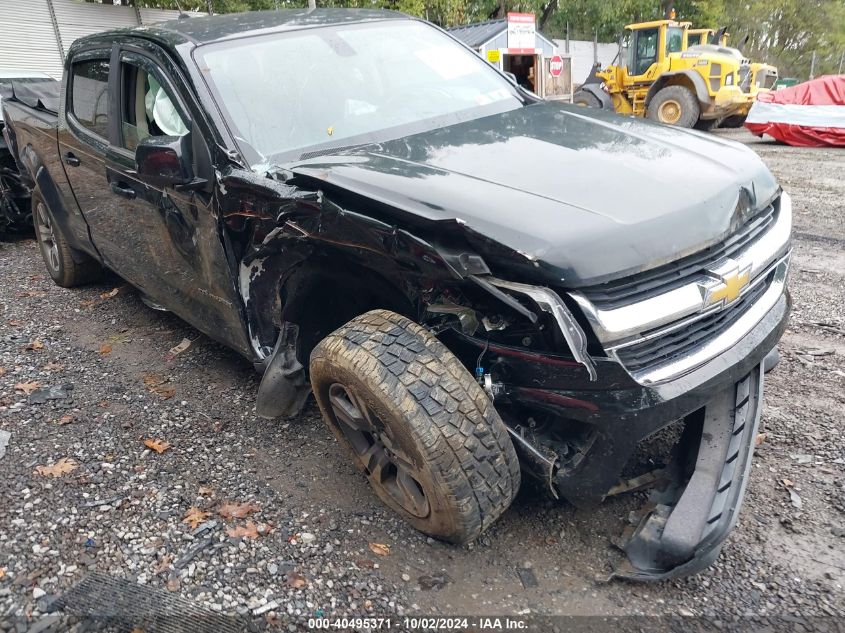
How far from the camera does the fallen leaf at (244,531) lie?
2566mm

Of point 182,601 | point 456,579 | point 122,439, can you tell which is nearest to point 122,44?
point 122,439

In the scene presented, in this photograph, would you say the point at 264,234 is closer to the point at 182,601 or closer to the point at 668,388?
the point at 182,601

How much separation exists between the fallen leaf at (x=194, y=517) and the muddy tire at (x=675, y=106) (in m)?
13.2

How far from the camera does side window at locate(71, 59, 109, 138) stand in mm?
3717

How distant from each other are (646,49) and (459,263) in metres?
15.4

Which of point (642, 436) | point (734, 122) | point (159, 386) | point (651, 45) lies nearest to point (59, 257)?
point (159, 386)

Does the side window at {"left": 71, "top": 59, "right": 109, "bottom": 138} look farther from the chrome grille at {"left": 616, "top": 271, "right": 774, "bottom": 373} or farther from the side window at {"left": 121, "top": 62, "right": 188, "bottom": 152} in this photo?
the chrome grille at {"left": 616, "top": 271, "right": 774, "bottom": 373}

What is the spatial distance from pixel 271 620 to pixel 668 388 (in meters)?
1.50

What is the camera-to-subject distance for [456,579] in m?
2.30

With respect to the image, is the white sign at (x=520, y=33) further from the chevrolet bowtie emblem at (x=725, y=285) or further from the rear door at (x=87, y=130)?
the chevrolet bowtie emblem at (x=725, y=285)

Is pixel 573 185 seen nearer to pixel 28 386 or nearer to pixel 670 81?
pixel 28 386

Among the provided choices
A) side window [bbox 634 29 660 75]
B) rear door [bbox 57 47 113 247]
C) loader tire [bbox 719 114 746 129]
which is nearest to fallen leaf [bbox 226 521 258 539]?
rear door [bbox 57 47 113 247]

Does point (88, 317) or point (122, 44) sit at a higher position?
point (122, 44)

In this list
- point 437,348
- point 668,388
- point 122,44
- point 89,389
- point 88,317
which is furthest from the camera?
point 88,317
